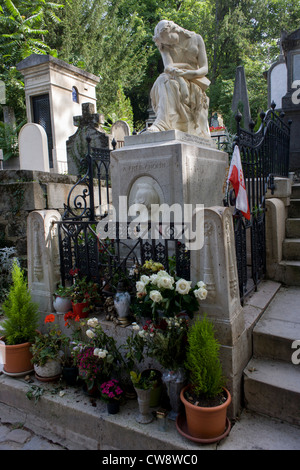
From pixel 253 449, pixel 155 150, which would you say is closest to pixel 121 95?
pixel 155 150

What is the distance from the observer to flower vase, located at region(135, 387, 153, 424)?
2449mm

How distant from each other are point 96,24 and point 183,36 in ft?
55.1

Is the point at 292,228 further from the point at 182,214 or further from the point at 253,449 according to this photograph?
the point at 253,449

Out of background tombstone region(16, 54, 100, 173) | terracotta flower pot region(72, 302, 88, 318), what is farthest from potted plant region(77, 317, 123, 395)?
background tombstone region(16, 54, 100, 173)

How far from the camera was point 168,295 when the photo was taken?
2.52 m

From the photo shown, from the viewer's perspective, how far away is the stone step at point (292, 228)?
4.54 meters

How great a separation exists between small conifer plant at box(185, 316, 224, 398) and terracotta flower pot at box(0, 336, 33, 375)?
5.86 ft

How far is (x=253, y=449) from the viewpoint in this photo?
7.03 ft

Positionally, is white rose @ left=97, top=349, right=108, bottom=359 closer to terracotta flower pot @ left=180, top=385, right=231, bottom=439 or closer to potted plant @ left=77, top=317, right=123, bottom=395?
potted plant @ left=77, top=317, right=123, bottom=395

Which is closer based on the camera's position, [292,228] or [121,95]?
[292,228]

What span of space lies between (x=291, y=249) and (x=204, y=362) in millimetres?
2589

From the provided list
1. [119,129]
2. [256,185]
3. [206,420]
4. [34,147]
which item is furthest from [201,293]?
[119,129]

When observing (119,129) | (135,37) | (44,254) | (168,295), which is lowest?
(168,295)

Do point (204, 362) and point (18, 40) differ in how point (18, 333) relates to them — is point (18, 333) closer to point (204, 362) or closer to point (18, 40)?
point (204, 362)
